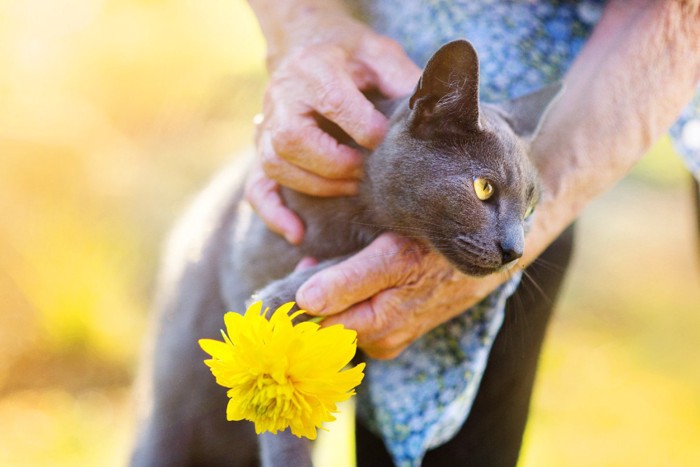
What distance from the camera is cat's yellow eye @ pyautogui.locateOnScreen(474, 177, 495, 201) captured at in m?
0.80

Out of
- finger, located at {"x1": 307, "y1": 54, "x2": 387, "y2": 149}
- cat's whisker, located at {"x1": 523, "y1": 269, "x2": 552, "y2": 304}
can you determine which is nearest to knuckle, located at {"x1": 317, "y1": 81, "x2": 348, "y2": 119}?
finger, located at {"x1": 307, "y1": 54, "x2": 387, "y2": 149}

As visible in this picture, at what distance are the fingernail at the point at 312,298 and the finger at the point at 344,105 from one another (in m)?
0.21

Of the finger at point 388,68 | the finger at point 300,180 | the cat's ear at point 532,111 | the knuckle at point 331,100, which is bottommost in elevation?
→ the cat's ear at point 532,111

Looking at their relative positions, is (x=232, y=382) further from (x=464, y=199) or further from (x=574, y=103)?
(x=574, y=103)

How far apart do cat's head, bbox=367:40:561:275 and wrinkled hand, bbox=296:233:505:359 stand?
4 cm

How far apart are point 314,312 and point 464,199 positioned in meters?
0.21

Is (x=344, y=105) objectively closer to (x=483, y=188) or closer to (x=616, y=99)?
(x=483, y=188)

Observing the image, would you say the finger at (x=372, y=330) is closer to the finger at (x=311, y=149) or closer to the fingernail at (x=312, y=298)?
the fingernail at (x=312, y=298)

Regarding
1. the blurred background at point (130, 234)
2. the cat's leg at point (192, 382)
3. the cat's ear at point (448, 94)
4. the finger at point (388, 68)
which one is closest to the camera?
the cat's ear at point (448, 94)

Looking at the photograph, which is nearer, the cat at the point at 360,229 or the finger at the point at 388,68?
the cat at the point at 360,229

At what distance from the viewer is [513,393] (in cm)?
103

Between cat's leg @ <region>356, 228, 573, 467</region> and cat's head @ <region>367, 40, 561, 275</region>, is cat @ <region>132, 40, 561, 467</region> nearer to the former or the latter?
cat's head @ <region>367, 40, 561, 275</region>

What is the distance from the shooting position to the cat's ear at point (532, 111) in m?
0.89

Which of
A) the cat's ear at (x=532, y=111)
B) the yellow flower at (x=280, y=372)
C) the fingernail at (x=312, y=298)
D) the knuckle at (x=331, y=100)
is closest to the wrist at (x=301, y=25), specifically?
the knuckle at (x=331, y=100)
